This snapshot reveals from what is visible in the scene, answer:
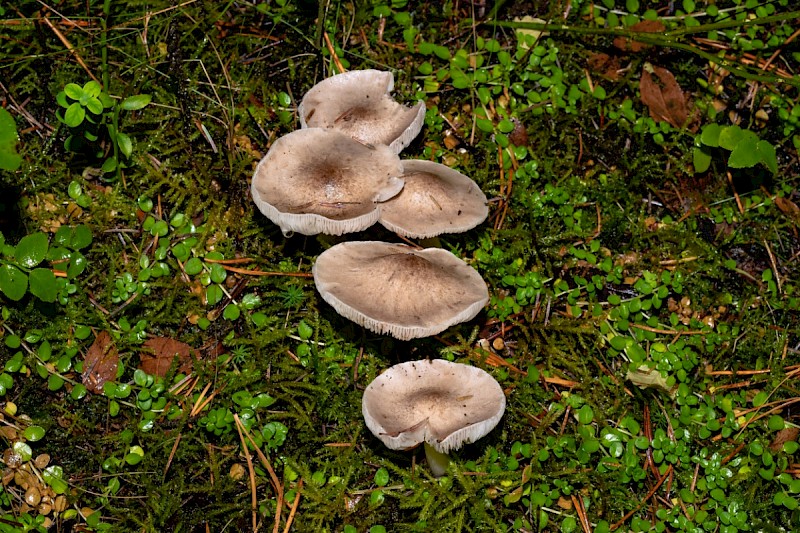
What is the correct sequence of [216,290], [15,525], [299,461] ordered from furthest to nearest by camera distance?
[216,290], [299,461], [15,525]

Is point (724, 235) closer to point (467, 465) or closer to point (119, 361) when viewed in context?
point (467, 465)

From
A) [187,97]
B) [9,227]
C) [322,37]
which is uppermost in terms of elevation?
[322,37]

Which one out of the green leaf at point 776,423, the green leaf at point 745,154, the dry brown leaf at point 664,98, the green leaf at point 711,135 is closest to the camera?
the green leaf at point 776,423

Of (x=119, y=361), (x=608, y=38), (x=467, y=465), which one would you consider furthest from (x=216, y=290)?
(x=608, y=38)

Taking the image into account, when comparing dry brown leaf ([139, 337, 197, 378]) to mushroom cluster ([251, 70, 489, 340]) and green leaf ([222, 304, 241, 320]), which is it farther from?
mushroom cluster ([251, 70, 489, 340])

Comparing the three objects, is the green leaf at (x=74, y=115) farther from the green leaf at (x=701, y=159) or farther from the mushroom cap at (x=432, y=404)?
the green leaf at (x=701, y=159)

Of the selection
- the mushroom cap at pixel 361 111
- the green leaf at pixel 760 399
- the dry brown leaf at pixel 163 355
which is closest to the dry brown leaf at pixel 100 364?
the dry brown leaf at pixel 163 355
